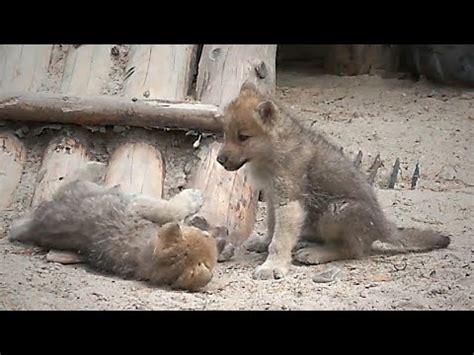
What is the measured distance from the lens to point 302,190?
464 cm

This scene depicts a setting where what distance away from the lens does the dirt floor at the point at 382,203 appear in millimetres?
3783

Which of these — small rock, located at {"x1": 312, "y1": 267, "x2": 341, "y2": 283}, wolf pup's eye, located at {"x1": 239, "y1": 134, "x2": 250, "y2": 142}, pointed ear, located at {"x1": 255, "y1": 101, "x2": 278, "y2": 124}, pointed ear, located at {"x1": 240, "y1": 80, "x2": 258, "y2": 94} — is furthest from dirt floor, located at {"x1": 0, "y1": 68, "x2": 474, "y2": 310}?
pointed ear, located at {"x1": 240, "y1": 80, "x2": 258, "y2": 94}

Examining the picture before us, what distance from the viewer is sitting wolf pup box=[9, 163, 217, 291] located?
13.1 ft

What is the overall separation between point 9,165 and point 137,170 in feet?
2.69

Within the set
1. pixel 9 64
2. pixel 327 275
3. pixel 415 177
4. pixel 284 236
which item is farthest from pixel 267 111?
pixel 9 64

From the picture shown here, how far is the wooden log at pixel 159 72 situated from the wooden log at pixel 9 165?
2.72ft

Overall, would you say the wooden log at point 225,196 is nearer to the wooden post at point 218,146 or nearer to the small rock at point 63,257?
the wooden post at point 218,146

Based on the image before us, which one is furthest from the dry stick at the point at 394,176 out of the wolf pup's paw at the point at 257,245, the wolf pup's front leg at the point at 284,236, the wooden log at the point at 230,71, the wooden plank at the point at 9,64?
the wooden plank at the point at 9,64

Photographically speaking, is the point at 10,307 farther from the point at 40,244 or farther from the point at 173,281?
the point at 40,244

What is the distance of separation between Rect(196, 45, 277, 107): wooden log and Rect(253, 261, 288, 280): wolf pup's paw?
5.67 ft

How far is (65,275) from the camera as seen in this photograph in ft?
13.4

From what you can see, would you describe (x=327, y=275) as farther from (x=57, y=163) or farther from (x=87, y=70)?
(x=87, y=70)

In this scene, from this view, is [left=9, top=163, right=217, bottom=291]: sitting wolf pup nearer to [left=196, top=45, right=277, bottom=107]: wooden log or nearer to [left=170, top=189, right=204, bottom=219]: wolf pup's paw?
[left=170, top=189, right=204, bottom=219]: wolf pup's paw

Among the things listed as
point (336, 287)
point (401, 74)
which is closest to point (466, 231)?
point (336, 287)
